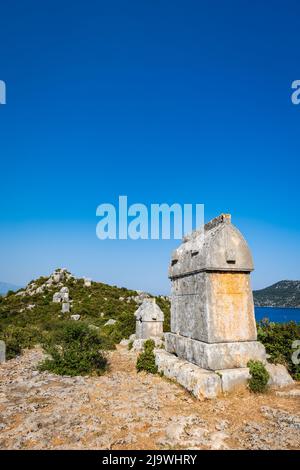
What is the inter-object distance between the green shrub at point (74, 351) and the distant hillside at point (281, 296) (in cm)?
10442

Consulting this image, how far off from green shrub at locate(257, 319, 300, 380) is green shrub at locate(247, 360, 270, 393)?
118 cm

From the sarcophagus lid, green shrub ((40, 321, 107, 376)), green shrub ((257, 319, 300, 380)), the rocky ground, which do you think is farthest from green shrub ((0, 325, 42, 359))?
green shrub ((257, 319, 300, 380))

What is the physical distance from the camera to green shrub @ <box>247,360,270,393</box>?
5758 mm

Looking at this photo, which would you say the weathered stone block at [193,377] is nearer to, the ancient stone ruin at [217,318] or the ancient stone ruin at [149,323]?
the ancient stone ruin at [217,318]

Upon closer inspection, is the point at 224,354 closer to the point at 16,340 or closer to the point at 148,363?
the point at 148,363

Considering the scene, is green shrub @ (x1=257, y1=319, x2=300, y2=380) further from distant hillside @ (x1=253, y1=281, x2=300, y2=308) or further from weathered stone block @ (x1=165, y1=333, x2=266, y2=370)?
distant hillside @ (x1=253, y1=281, x2=300, y2=308)

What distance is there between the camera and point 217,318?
6270 mm

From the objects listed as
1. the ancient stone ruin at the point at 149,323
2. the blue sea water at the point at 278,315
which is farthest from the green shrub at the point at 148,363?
the ancient stone ruin at the point at 149,323

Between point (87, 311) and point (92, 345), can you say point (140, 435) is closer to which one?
point (92, 345)

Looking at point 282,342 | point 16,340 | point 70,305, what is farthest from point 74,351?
point 70,305

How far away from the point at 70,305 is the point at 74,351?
19.9 m

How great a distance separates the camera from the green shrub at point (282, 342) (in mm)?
6840
